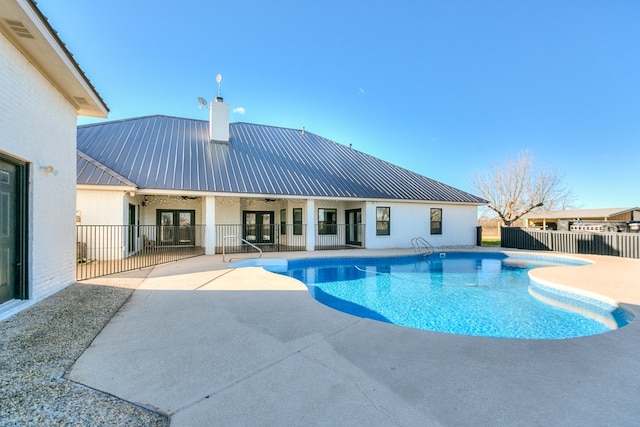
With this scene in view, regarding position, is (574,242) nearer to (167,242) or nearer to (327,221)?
(327,221)

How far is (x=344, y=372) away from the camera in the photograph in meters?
2.79

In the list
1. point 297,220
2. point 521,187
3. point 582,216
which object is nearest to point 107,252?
point 297,220

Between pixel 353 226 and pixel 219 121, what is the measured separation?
33.1ft

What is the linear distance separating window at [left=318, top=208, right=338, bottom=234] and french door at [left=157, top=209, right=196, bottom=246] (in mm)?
7174

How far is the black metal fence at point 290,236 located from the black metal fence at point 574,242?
9.77 meters

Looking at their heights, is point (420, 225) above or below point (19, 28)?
below

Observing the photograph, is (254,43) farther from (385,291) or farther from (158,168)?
(385,291)

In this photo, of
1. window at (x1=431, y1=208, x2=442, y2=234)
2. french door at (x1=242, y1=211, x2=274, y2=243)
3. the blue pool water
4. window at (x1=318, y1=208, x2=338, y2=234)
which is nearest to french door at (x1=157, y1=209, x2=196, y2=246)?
french door at (x1=242, y1=211, x2=274, y2=243)

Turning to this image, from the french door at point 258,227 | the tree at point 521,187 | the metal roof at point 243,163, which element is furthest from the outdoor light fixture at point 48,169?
the tree at point 521,187

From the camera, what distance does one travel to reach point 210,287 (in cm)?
658

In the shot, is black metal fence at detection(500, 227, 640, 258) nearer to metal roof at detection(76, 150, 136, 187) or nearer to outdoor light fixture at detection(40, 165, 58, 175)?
metal roof at detection(76, 150, 136, 187)

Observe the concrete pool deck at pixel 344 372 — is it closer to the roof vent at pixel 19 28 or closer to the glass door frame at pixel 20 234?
the glass door frame at pixel 20 234

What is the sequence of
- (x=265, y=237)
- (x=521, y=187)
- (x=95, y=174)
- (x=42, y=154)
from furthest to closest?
1. (x=521, y=187)
2. (x=265, y=237)
3. (x=95, y=174)
4. (x=42, y=154)

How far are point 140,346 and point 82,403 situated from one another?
114 centimetres
